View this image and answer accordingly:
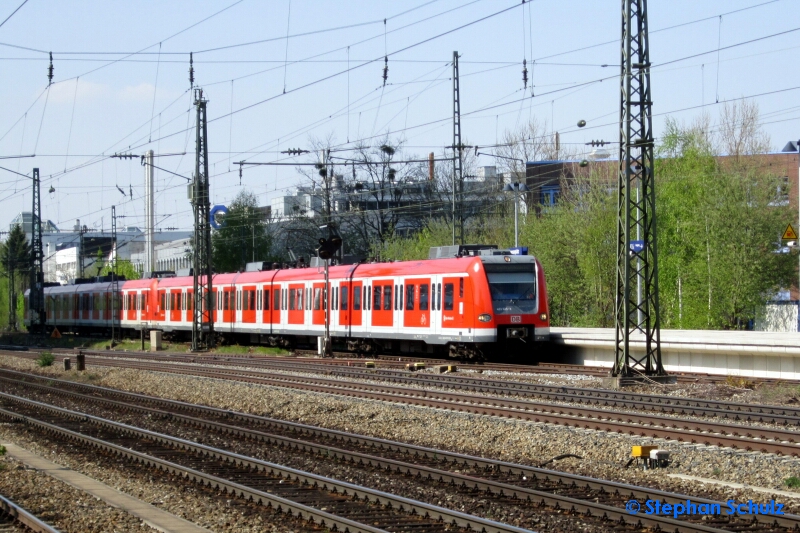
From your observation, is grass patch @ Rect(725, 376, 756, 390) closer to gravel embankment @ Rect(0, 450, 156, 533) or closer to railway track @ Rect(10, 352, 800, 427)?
railway track @ Rect(10, 352, 800, 427)

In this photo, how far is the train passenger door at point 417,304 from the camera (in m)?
29.5

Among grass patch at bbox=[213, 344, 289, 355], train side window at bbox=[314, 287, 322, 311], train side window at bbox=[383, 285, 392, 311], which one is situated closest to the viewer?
train side window at bbox=[383, 285, 392, 311]

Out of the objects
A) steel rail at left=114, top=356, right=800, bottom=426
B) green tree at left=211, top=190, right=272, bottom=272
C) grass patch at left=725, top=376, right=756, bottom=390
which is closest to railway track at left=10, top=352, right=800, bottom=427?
steel rail at left=114, top=356, right=800, bottom=426

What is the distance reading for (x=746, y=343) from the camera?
2523 centimetres

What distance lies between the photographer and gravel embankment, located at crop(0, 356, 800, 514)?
1115 centimetres

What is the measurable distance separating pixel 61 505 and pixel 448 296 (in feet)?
61.6

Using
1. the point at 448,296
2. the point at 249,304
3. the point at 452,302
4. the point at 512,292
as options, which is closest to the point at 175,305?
the point at 249,304

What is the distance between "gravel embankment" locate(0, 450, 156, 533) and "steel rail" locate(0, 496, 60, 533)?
16cm

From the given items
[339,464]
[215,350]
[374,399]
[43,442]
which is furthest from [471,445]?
[215,350]

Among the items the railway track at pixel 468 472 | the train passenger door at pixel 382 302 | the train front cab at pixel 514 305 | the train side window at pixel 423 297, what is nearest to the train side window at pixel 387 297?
the train passenger door at pixel 382 302

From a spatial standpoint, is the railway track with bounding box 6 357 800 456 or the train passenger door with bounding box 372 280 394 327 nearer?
the railway track with bounding box 6 357 800 456

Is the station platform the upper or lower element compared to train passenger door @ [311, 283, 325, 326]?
lower

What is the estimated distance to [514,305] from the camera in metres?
27.5

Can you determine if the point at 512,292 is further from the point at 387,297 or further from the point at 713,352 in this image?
the point at 713,352
